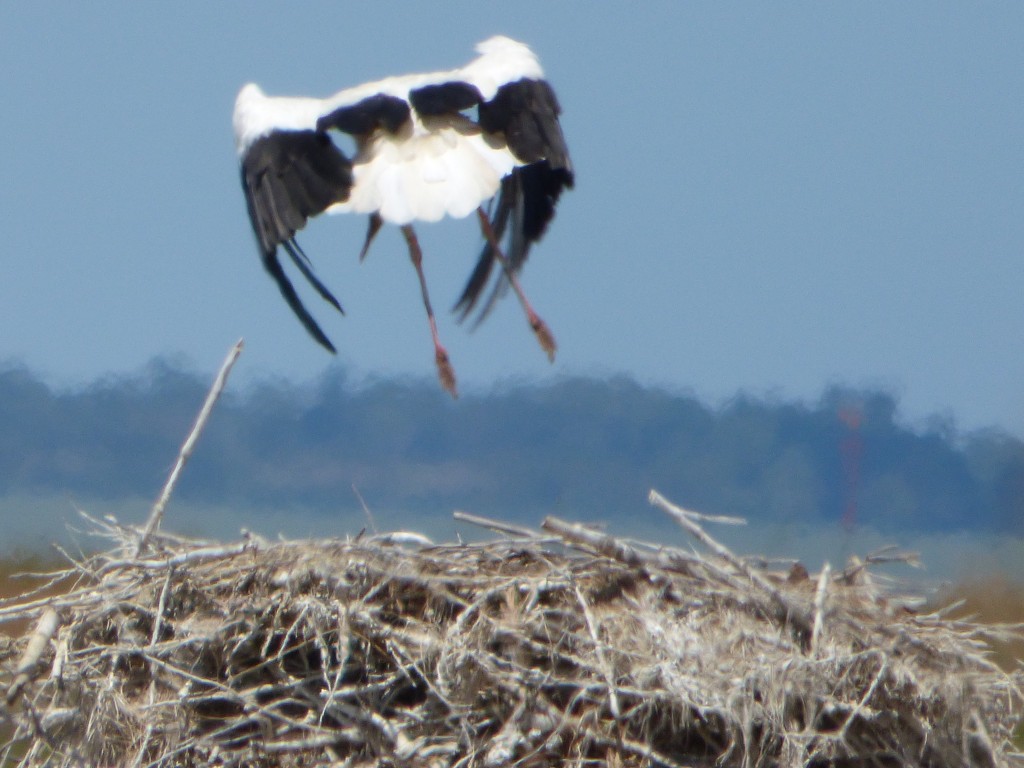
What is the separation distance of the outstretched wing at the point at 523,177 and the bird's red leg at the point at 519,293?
44mm

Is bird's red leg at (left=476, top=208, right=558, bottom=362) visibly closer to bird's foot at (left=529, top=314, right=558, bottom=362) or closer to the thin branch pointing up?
bird's foot at (left=529, top=314, right=558, bottom=362)

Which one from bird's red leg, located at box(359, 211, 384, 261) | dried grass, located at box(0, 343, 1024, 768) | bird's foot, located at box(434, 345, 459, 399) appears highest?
bird's red leg, located at box(359, 211, 384, 261)

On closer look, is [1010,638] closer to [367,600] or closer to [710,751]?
[710,751]

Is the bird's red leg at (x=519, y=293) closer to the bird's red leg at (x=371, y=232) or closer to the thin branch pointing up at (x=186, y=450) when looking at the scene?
the bird's red leg at (x=371, y=232)

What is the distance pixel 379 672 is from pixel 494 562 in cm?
41

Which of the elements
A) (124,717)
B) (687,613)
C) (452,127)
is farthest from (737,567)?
(452,127)

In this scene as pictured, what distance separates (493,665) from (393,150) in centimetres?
219

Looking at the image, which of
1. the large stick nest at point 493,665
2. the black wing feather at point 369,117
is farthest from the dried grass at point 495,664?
the black wing feather at point 369,117

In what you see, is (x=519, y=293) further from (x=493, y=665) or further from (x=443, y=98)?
(x=493, y=665)

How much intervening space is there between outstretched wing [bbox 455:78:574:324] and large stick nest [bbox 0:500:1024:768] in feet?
6.10

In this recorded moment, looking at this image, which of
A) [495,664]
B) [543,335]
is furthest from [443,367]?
[495,664]

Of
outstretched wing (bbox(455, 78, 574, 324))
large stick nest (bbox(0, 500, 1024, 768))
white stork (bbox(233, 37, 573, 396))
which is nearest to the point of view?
large stick nest (bbox(0, 500, 1024, 768))

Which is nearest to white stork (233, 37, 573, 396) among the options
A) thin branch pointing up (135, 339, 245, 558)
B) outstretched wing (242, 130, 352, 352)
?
outstretched wing (242, 130, 352, 352)

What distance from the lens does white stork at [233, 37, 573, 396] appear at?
18.0ft
